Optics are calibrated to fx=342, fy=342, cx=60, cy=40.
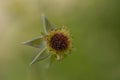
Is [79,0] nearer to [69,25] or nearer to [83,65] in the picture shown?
[69,25]

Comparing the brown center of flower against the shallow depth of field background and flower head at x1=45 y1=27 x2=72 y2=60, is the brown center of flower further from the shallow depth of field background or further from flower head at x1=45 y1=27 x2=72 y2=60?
the shallow depth of field background

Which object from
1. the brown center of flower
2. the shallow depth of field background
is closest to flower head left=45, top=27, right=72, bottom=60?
the brown center of flower

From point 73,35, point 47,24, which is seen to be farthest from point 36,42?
point 73,35

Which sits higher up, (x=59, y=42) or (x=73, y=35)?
(x=73, y=35)

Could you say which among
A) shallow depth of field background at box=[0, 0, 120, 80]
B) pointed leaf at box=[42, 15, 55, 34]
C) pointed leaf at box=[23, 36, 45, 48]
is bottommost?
pointed leaf at box=[23, 36, 45, 48]

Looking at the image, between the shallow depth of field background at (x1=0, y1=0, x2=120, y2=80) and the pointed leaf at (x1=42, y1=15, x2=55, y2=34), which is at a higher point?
the shallow depth of field background at (x1=0, y1=0, x2=120, y2=80)

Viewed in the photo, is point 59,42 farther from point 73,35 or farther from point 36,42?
point 73,35

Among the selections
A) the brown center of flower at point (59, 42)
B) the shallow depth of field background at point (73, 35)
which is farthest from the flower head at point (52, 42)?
the shallow depth of field background at point (73, 35)

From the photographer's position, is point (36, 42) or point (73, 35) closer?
point (36, 42)
